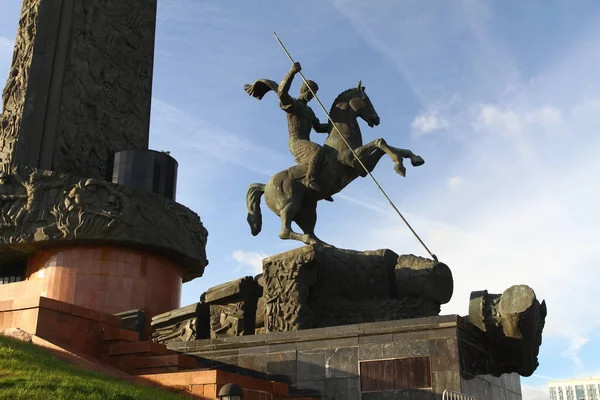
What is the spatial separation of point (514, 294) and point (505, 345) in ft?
2.57

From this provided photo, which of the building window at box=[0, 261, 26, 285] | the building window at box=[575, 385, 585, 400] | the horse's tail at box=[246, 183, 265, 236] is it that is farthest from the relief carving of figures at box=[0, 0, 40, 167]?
the building window at box=[575, 385, 585, 400]

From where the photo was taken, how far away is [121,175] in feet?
63.1

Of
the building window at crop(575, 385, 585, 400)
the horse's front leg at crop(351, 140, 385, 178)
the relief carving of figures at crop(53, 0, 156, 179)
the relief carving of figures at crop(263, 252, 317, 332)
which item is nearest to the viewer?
the relief carving of figures at crop(263, 252, 317, 332)

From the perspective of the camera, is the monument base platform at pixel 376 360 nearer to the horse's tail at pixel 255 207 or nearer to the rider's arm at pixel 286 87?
the horse's tail at pixel 255 207

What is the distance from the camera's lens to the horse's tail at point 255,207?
12469 mm

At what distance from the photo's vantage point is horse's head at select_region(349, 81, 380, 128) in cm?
1192

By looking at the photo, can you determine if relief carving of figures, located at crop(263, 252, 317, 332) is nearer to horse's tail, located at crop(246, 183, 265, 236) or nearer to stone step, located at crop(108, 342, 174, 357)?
stone step, located at crop(108, 342, 174, 357)

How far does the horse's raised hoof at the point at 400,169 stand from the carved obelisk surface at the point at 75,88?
35.8 feet

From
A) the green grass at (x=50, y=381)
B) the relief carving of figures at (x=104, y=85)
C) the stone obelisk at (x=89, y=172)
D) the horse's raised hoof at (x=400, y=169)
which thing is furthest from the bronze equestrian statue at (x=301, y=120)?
the relief carving of figures at (x=104, y=85)

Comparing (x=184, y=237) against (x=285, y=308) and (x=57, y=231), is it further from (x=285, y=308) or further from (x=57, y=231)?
(x=285, y=308)

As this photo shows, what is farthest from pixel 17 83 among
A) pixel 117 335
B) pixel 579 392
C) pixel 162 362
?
pixel 579 392

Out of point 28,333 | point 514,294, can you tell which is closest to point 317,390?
point 514,294


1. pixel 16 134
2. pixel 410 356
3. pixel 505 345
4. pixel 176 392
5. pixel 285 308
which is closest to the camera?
pixel 176 392

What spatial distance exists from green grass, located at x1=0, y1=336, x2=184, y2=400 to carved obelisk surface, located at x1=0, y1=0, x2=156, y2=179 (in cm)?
1167
